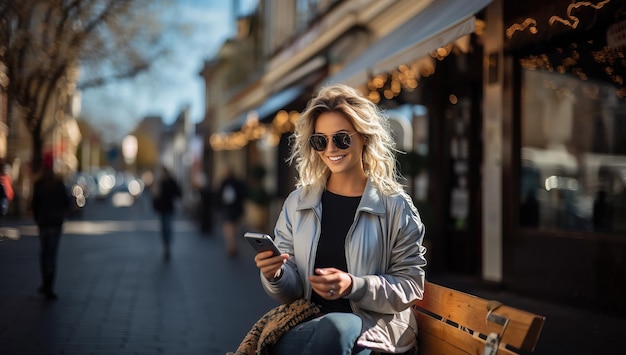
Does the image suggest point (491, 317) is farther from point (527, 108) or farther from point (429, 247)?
point (429, 247)

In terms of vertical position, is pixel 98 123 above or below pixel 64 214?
above

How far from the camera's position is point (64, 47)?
776cm

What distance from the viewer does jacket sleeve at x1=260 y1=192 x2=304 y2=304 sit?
3303mm

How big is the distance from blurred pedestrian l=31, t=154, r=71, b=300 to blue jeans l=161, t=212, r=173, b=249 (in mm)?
5336

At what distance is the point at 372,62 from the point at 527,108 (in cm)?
192

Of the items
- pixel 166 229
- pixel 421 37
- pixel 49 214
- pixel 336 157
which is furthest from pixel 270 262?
pixel 166 229

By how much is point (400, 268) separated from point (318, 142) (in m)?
0.70

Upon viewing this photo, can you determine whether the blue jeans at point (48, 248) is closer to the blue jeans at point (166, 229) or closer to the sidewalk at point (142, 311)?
the sidewalk at point (142, 311)

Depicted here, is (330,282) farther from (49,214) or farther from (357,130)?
(49,214)

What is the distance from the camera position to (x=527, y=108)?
29.6ft

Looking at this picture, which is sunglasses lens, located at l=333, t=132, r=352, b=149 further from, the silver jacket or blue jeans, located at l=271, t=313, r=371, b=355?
blue jeans, located at l=271, t=313, r=371, b=355

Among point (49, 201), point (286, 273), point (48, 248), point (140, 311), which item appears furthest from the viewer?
point (49, 201)

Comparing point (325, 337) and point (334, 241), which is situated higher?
point (334, 241)

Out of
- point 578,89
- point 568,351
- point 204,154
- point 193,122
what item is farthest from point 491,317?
point 193,122
